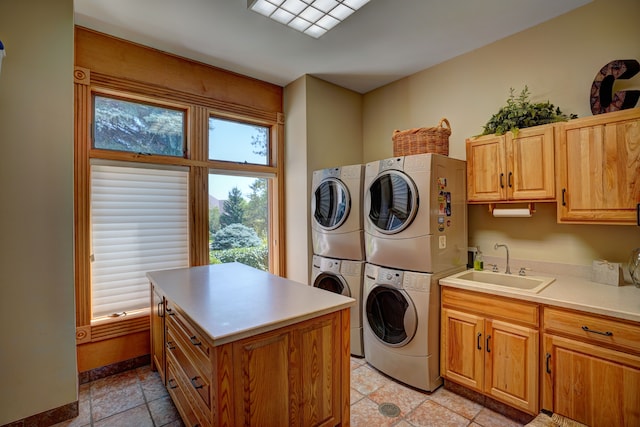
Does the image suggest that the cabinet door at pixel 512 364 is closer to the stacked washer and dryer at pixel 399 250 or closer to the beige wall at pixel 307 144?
the stacked washer and dryer at pixel 399 250

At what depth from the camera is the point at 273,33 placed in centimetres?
254

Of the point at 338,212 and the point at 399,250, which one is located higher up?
the point at 338,212

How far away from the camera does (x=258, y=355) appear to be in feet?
4.48

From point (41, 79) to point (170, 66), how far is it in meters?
1.12

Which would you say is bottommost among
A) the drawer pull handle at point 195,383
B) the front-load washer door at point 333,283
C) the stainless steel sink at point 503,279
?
the drawer pull handle at point 195,383

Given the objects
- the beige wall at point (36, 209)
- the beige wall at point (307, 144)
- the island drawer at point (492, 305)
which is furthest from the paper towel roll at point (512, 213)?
the beige wall at point (36, 209)

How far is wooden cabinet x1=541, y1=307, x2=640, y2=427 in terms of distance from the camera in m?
1.57

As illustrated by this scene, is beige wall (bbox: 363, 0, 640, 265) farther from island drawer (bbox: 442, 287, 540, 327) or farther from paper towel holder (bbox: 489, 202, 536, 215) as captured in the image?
island drawer (bbox: 442, 287, 540, 327)

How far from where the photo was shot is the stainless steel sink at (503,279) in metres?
2.20

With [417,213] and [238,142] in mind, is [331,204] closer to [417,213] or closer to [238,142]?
[417,213]

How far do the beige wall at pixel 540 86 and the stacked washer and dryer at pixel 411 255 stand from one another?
18.5 inches

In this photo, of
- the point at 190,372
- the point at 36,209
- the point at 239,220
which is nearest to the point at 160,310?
the point at 190,372

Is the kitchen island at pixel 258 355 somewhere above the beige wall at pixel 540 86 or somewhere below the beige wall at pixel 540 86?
below

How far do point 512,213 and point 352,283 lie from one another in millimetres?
1453
